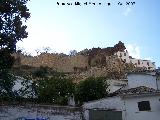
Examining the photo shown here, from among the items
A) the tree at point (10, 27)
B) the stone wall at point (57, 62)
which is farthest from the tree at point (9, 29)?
the stone wall at point (57, 62)

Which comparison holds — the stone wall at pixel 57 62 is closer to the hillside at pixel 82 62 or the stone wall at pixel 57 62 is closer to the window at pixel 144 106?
the hillside at pixel 82 62

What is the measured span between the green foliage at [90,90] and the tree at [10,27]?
14.4m

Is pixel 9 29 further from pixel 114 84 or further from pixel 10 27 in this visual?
pixel 114 84

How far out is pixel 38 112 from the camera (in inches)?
890

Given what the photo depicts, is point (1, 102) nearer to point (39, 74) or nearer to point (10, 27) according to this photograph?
point (10, 27)

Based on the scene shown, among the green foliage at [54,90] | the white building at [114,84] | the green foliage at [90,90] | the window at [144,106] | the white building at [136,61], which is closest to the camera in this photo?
the window at [144,106]

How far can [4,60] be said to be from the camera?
2152 cm

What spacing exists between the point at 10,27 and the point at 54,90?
14319 millimetres

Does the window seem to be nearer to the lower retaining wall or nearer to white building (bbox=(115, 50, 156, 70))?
the lower retaining wall

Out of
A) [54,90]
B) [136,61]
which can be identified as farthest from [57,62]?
[54,90]

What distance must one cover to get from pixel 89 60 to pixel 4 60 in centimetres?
5125

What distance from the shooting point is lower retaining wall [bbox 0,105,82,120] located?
21.2 m

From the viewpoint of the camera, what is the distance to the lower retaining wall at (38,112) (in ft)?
69.5

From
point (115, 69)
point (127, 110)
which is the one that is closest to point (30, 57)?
point (115, 69)
